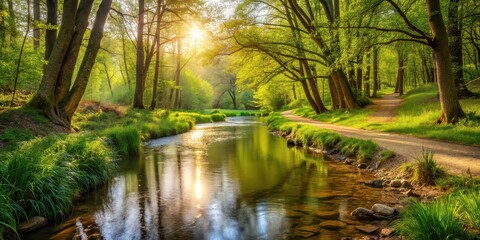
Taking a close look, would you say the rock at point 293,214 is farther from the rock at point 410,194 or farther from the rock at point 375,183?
the rock at point 375,183

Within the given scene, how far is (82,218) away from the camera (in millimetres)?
6090

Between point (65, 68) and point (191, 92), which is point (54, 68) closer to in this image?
point (65, 68)

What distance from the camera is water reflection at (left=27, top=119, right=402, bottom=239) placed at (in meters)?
5.50

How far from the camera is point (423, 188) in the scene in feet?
A: 22.5

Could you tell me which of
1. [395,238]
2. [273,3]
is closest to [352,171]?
[395,238]

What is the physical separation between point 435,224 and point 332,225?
1.92 meters

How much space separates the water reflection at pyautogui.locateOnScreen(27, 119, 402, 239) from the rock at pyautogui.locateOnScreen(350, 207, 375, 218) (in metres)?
0.19

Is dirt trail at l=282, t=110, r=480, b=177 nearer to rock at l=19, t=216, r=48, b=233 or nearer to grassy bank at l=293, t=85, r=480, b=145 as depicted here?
grassy bank at l=293, t=85, r=480, b=145

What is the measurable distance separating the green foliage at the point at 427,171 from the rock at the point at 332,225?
2.85m

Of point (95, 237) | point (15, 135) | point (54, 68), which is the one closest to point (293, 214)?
point (95, 237)

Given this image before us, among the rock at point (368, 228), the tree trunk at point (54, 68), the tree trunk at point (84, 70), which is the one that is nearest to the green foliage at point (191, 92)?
the tree trunk at point (84, 70)

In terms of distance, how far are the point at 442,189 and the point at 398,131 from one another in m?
7.38

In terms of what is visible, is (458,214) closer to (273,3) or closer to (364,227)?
(364,227)

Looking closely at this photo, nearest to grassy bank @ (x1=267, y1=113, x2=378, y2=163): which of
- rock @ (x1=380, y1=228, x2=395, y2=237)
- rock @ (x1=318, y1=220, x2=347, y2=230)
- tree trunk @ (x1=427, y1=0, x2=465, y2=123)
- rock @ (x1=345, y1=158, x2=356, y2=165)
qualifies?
rock @ (x1=345, y1=158, x2=356, y2=165)
